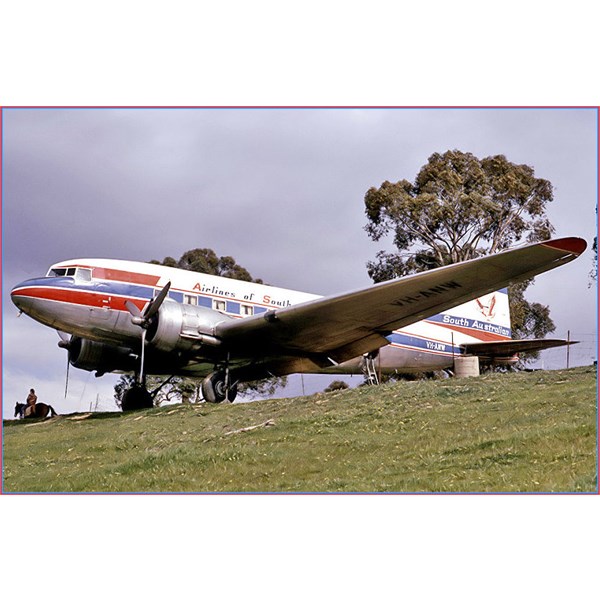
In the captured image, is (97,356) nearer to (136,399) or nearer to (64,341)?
(64,341)

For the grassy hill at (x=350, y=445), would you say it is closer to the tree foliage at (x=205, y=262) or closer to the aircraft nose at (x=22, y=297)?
the aircraft nose at (x=22, y=297)

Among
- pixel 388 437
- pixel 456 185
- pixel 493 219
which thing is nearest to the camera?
pixel 388 437

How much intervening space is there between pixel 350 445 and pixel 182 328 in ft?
24.4

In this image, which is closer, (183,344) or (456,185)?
(183,344)

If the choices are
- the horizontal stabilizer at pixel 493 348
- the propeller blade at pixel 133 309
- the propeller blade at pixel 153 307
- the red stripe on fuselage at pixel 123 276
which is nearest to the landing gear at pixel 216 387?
the propeller blade at pixel 153 307

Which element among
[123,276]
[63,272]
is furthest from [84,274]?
[123,276]

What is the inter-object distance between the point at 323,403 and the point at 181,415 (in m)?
3.29

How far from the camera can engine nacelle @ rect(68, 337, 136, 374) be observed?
1970 centimetres

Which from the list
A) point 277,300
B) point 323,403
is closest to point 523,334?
point 277,300

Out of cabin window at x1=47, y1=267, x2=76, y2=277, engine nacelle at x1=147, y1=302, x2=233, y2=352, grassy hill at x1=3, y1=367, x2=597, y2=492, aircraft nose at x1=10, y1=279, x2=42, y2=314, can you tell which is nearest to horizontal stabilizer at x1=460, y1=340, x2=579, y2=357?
grassy hill at x1=3, y1=367, x2=597, y2=492

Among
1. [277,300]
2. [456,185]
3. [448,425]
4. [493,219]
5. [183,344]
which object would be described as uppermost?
[456,185]

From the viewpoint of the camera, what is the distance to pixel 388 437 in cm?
1127

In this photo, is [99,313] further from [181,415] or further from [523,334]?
[523,334]

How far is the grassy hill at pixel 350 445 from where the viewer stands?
871 cm
